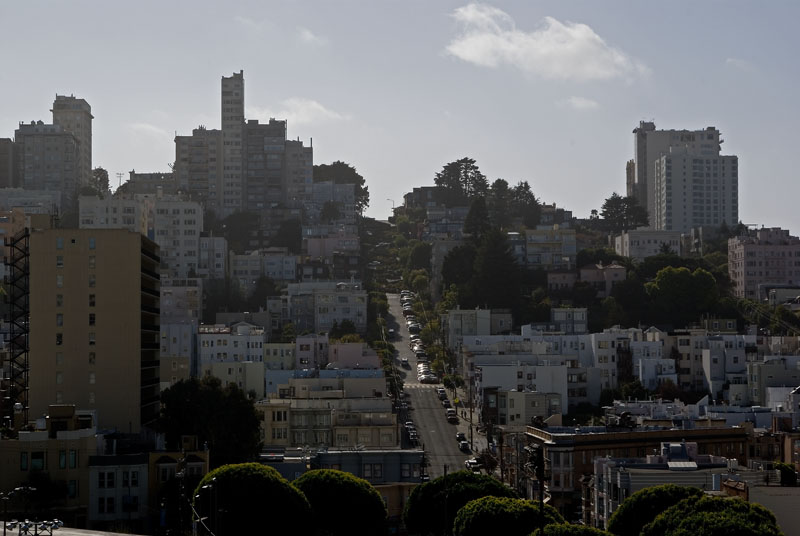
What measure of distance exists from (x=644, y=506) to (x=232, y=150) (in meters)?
107

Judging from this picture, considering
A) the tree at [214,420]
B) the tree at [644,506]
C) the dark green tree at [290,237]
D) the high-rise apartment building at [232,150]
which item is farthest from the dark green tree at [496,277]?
the tree at [644,506]

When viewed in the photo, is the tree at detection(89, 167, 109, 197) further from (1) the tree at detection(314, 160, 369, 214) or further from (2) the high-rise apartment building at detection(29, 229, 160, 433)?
(2) the high-rise apartment building at detection(29, 229, 160, 433)

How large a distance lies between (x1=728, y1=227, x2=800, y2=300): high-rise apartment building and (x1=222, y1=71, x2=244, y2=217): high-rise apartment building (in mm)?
48309

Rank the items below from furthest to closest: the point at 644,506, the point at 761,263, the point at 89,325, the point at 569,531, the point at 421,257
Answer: the point at 421,257
the point at 761,263
the point at 89,325
the point at 644,506
the point at 569,531

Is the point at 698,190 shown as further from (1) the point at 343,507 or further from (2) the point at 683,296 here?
(1) the point at 343,507

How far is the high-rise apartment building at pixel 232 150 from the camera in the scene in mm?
147000

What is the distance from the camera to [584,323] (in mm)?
107375

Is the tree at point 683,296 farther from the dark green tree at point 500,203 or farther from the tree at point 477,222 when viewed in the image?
the dark green tree at point 500,203

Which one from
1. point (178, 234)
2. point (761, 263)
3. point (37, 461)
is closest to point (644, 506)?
point (37, 461)

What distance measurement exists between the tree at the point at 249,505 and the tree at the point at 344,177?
115477mm

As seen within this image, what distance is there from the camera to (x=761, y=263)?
416ft

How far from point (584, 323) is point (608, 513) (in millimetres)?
55018

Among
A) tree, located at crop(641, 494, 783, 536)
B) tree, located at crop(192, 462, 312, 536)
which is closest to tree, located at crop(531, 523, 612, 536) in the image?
tree, located at crop(641, 494, 783, 536)

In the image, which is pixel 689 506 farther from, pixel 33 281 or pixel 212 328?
pixel 212 328
